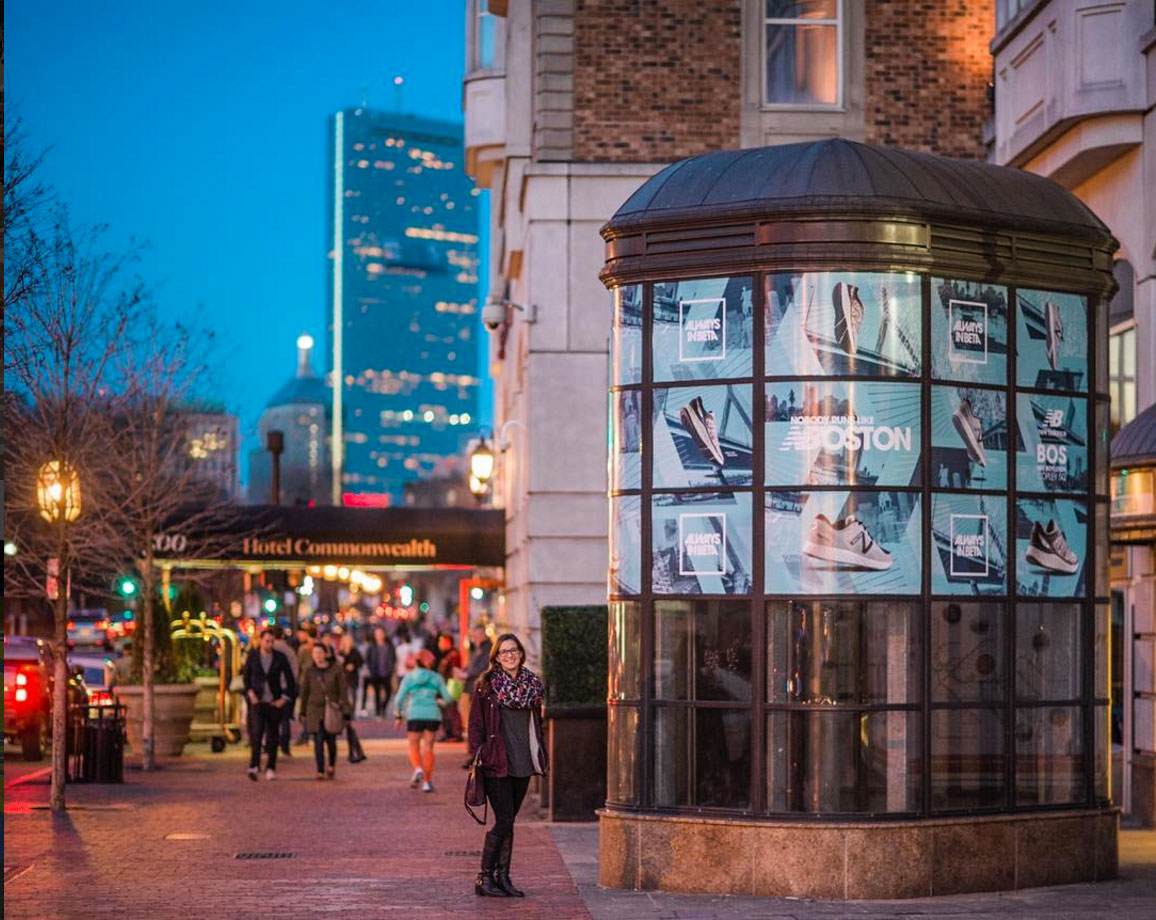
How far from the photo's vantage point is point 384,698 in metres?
46.6

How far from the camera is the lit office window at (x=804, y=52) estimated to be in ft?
94.1

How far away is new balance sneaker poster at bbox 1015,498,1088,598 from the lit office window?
588 inches

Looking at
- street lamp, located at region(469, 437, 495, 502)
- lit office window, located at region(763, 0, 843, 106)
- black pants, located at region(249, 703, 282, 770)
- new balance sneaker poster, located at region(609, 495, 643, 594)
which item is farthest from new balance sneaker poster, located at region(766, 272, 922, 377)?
street lamp, located at region(469, 437, 495, 502)

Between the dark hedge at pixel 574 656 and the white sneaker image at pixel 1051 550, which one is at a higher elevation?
the white sneaker image at pixel 1051 550

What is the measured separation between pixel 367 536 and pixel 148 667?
9.94 meters

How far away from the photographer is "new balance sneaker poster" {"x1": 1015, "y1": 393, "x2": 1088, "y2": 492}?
47.2 feet

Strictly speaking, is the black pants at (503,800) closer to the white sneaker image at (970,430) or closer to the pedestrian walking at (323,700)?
the white sneaker image at (970,430)

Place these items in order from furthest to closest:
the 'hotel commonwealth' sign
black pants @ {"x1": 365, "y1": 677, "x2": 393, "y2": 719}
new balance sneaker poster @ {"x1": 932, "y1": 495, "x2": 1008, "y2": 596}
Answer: black pants @ {"x1": 365, "y1": 677, "x2": 393, "y2": 719} → the 'hotel commonwealth' sign → new balance sneaker poster @ {"x1": 932, "y1": 495, "x2": 1008, "y2": 596}

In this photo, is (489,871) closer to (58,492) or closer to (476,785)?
(476,785)

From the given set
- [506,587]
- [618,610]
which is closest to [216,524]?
[506,587]

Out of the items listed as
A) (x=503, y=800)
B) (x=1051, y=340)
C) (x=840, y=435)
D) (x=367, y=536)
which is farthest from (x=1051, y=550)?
(x=367, y=536)

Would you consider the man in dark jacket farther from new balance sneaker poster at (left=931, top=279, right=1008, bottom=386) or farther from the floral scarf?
new balance sneaker poster at (left=931, top=279, right=1008, bottom=386)

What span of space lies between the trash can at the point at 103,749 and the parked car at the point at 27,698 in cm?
383

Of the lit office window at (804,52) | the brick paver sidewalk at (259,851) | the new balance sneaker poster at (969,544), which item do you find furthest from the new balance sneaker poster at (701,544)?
the lit office window at (804,52)
